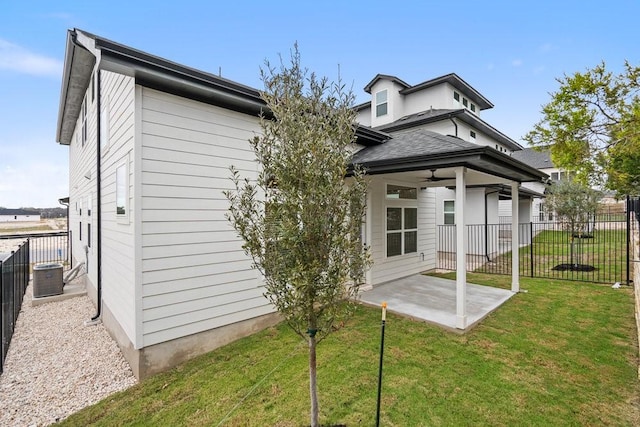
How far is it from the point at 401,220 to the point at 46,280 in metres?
9.74

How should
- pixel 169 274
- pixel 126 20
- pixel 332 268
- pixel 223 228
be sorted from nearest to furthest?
pixel 332 268
pixel 169 274
pixel 223 228
pixel 126 20

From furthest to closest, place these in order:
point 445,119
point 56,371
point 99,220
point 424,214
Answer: point 445,119
point 424,214
point 99,220
point 56,371

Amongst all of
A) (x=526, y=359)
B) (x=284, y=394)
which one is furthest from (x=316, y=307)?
(x=526, y=359)

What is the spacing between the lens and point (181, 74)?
154 inches

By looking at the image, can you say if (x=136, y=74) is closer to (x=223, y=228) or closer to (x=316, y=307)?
(x=223, y=228)

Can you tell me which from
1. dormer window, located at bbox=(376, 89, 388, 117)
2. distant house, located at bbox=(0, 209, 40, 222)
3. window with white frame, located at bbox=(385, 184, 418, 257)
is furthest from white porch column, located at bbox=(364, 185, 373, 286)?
distant house, located at bbox=(0, 209, 40, 222)

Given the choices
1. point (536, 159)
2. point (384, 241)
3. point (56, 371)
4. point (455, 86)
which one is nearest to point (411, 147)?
point (384, 241)

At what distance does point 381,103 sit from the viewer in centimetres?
1501

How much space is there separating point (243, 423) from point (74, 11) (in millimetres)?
9175

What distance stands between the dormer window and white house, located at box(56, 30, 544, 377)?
9.85 m

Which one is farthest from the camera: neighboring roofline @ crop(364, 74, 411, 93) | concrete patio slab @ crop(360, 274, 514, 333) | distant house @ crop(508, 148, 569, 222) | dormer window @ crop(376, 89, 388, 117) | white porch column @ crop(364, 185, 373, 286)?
distant house @ crop(508, 148, 569, 222)

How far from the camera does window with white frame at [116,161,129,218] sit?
165 inches

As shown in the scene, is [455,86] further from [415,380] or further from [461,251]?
[415,380]

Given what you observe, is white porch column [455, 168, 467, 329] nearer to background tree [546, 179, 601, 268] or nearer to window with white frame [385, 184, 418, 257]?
window with white frame [385, 184, 418, 257]
